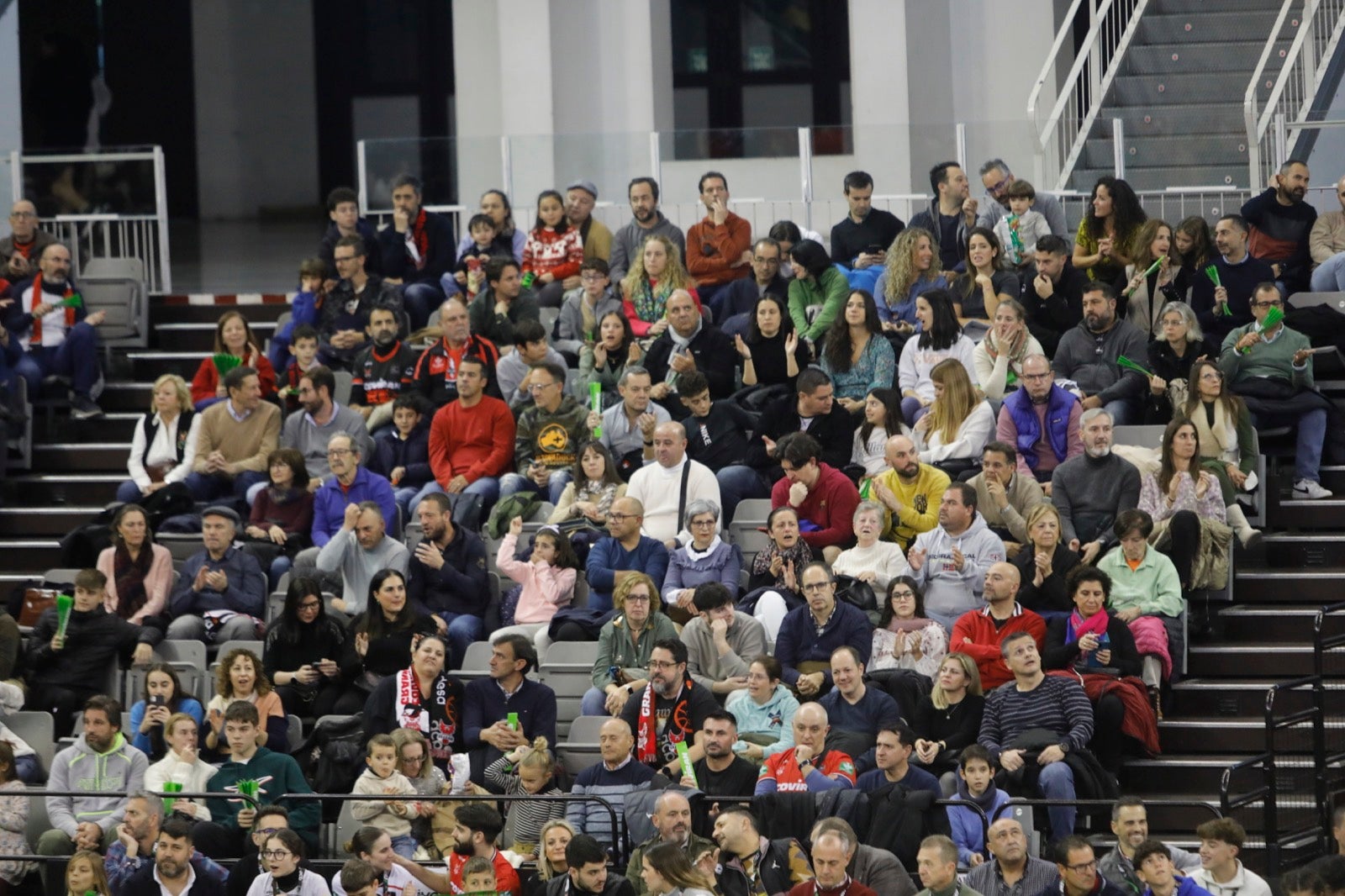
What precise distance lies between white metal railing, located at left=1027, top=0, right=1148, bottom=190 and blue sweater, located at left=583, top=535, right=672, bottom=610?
5.36 metres

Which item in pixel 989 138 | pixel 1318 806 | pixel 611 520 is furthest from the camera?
pixel 989 138

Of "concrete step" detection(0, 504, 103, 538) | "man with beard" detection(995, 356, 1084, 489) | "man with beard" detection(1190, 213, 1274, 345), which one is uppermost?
"man with beard" detection(1190, 213, 1274, 345)

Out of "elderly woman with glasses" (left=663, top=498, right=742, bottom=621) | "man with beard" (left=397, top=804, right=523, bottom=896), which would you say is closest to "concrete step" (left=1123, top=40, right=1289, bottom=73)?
"elderly woman with glasses" (left=663, top=498, right=742, bottom=621)

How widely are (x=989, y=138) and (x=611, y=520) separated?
5420 mm

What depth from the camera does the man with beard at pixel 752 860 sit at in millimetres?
11062

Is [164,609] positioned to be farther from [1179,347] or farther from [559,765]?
[1179,347]

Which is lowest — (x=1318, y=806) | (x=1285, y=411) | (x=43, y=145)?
(x=1318, y=806)

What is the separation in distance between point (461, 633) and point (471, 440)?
5.55 ft

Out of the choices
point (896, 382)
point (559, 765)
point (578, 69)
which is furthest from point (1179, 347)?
point (578, 69)

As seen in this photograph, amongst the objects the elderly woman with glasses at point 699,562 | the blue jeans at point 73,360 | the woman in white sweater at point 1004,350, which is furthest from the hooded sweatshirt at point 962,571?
the blue jeans at point 73,360

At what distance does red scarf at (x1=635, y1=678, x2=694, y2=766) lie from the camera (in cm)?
1221

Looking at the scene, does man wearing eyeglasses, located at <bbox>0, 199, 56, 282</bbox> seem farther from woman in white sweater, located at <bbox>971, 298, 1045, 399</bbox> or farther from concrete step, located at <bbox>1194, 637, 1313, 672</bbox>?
concrete step, located at <bbox>1194, 637, 1313, 672</bbox>

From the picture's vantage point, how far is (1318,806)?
12.0 m

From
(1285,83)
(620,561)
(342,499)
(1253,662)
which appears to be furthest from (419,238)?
(1253,662)
